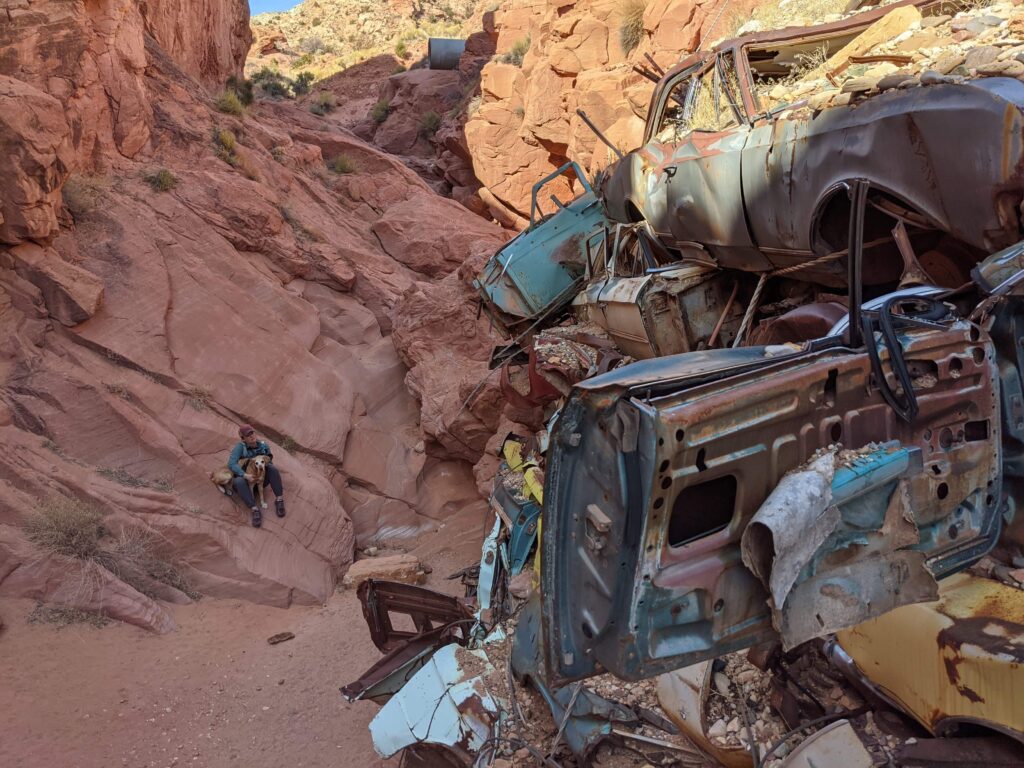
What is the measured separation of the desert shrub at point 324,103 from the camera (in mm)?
29875

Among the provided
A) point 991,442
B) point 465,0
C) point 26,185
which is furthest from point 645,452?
point 465,0

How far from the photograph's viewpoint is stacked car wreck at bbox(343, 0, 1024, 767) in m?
2.35

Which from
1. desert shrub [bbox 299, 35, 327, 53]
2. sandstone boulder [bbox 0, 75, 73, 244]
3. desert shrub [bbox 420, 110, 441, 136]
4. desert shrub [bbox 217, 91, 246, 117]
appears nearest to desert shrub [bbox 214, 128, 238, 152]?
desert shrub [bbox 217, 91, 246, 117]

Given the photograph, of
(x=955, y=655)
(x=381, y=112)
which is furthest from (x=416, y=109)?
(x=955, y=655)

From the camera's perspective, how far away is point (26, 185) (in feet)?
35.4

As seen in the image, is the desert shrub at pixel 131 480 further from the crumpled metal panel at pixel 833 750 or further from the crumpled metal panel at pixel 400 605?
the crumpled metal panel at pixel 833 750

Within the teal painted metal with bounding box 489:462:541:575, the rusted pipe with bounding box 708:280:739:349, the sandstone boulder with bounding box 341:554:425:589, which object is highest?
the rusted pipe with bounding box 708:280:739:349

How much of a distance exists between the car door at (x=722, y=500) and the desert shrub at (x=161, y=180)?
13577mm

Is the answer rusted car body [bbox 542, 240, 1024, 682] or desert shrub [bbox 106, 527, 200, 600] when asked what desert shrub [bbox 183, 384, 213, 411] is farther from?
rusted car body [bbox 542, 240, 1024, 682]

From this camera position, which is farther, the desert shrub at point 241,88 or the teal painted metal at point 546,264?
the desert shrub at point 241,88

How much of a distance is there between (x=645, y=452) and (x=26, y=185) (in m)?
11.6

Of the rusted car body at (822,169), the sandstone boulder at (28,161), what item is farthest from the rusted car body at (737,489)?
the sandstone boulder at (28,161)

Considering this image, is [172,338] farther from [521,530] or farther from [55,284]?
[521,530]

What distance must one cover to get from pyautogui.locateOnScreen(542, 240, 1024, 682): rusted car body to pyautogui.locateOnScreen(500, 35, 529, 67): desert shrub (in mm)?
20207
